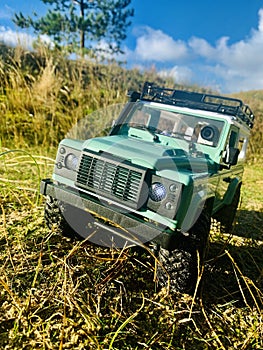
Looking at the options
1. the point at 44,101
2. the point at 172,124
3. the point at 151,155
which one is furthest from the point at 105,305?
the point at 44,101

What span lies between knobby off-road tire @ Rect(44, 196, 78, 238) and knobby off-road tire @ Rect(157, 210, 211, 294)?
0.93m

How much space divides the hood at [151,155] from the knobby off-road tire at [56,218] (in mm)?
589

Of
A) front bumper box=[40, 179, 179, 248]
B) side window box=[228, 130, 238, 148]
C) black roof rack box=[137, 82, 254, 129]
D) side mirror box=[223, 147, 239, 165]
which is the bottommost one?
front bumper box=[40, 179, 179, 248]

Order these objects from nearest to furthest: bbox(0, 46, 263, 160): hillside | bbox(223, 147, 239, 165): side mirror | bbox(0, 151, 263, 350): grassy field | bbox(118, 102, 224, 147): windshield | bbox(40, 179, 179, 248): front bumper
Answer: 1. bbox(0, 151, 263, 350): grassy field
2. bbox(40, 179, 179, 248): front bumper
3. bbox(223, 147, 239, 165): side mirror
4. bbox(118, 102, 224, 147): windshield
5. bbox(0, 46, 263, 160): hillside

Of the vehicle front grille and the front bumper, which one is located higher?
the vehicle front grille

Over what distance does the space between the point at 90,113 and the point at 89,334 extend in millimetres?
5810

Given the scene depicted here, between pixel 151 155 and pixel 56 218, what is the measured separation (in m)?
1.02

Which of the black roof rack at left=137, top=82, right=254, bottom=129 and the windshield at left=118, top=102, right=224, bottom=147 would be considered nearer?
the windshield at left=118, top=102, right=224, bottom=147

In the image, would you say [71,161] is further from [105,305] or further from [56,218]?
[105,305]

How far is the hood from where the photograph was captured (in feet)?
7.37

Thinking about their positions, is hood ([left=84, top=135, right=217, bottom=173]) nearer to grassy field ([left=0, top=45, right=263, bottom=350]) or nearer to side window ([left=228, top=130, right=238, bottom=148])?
side window ([left=228, top=130, right=238, bottom=148])

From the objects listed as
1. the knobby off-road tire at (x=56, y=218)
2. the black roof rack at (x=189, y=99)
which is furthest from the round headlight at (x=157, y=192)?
the black roof rack at (x=189, y=99)

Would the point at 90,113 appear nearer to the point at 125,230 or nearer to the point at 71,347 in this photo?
the point at 125,230

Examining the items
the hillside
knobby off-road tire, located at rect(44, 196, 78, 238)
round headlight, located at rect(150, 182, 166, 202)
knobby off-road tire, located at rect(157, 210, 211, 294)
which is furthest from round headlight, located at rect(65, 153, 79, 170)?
the hillside
